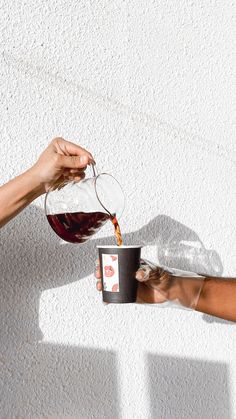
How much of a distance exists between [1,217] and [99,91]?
489 millimetres

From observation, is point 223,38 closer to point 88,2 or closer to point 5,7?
point 88,2

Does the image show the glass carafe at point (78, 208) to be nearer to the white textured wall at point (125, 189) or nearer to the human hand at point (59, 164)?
the human hand at point (59, 164)

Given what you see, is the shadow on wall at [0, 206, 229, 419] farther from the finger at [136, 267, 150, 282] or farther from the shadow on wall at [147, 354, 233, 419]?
the finger at [136, 267, 150, 282]

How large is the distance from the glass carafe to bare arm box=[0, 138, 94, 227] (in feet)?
A: 0.07

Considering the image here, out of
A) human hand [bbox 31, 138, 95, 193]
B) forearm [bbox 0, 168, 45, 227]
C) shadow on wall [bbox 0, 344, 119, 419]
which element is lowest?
shadow on wall [bbox 0, 344, 119, 419]

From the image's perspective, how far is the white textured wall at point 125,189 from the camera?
1.17 m

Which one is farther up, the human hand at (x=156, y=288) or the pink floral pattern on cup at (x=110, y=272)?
the pink floral pattern on cup at (x=110, y=272)

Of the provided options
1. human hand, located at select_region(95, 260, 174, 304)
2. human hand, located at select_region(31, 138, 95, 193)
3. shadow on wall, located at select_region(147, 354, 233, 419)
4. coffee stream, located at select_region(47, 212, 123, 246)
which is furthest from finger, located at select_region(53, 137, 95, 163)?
shadow on wall, located at select_region(147, 354, 233, 419)

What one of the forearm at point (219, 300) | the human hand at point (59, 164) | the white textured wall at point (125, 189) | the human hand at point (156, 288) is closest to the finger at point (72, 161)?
the human hand at point (59, 164)

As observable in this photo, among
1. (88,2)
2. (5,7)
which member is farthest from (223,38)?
(5,7)

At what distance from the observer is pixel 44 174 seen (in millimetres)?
933

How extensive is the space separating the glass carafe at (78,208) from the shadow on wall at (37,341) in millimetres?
227

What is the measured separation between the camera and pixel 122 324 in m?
1.37

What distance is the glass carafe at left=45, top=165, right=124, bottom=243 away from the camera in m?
0.94
